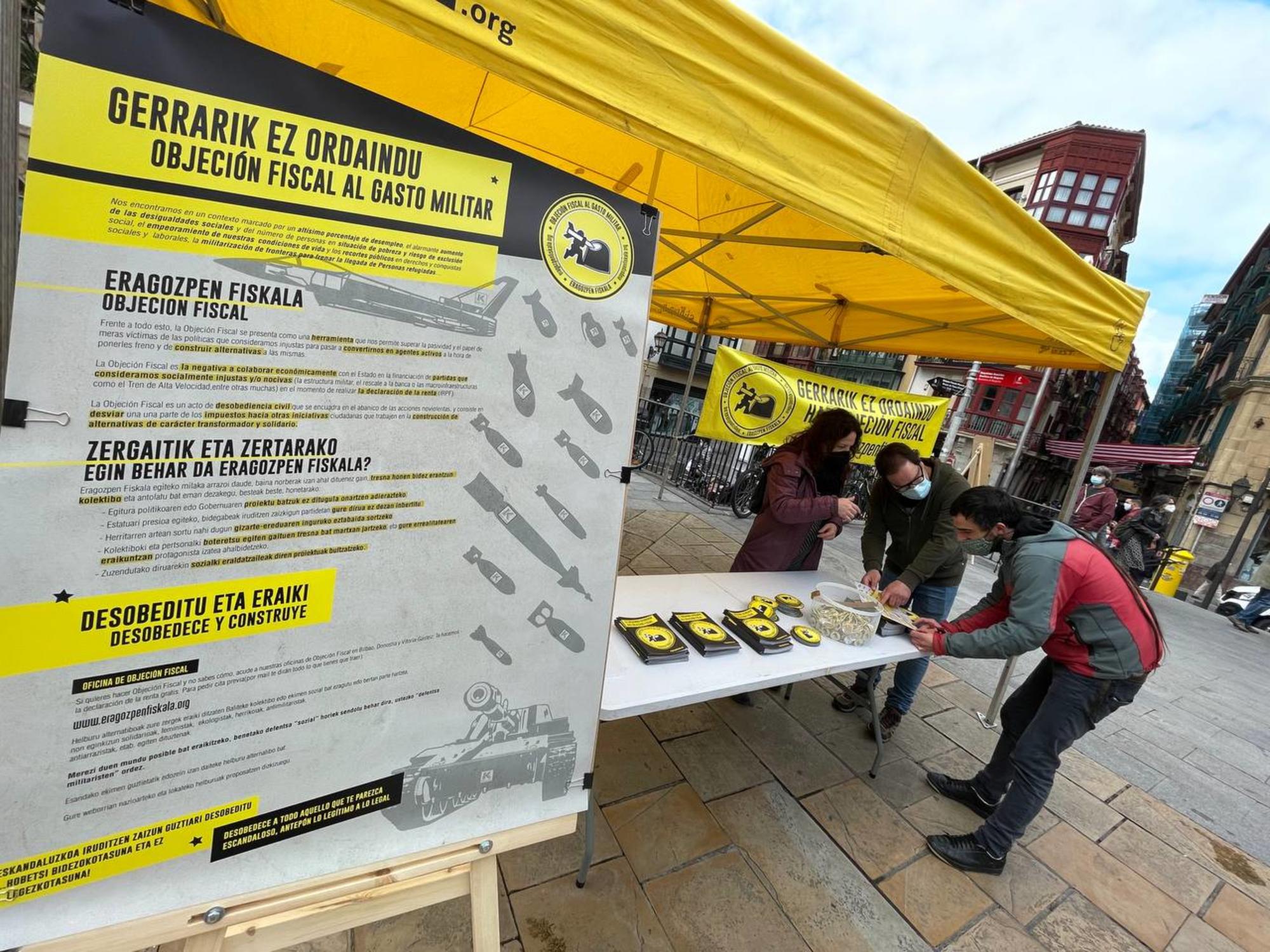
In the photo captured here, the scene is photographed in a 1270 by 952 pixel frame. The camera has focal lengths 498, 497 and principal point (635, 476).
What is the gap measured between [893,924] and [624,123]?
292cm

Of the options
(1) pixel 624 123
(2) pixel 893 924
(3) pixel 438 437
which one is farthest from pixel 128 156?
(2) pixel 893 924

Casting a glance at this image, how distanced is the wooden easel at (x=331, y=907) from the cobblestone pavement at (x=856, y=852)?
71 centimetres

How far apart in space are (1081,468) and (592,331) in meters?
3.59

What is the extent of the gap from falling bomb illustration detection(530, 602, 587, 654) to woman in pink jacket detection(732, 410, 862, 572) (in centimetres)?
168

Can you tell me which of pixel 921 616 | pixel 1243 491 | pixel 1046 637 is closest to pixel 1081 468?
pixel 921 616

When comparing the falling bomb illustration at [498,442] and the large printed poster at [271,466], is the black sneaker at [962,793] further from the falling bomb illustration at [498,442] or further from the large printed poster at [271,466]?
the falling bomb illustration at [498,442]

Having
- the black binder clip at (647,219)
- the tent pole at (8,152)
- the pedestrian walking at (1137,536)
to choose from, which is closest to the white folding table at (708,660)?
the black binder clip at (647,219)

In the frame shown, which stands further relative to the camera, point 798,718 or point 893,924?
point 798,718

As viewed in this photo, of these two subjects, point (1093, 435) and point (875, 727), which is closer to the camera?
point (875, 727)

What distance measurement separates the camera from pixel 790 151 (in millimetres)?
1304

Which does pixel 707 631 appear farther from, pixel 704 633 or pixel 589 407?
pixel 589 407

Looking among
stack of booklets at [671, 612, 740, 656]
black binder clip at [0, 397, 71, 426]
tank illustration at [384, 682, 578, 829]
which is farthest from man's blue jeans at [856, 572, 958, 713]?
black binder clip at [0, 397, 71, 426]

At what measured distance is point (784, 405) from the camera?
4461 millimetres

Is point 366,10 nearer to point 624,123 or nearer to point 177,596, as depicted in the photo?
point 624,123
